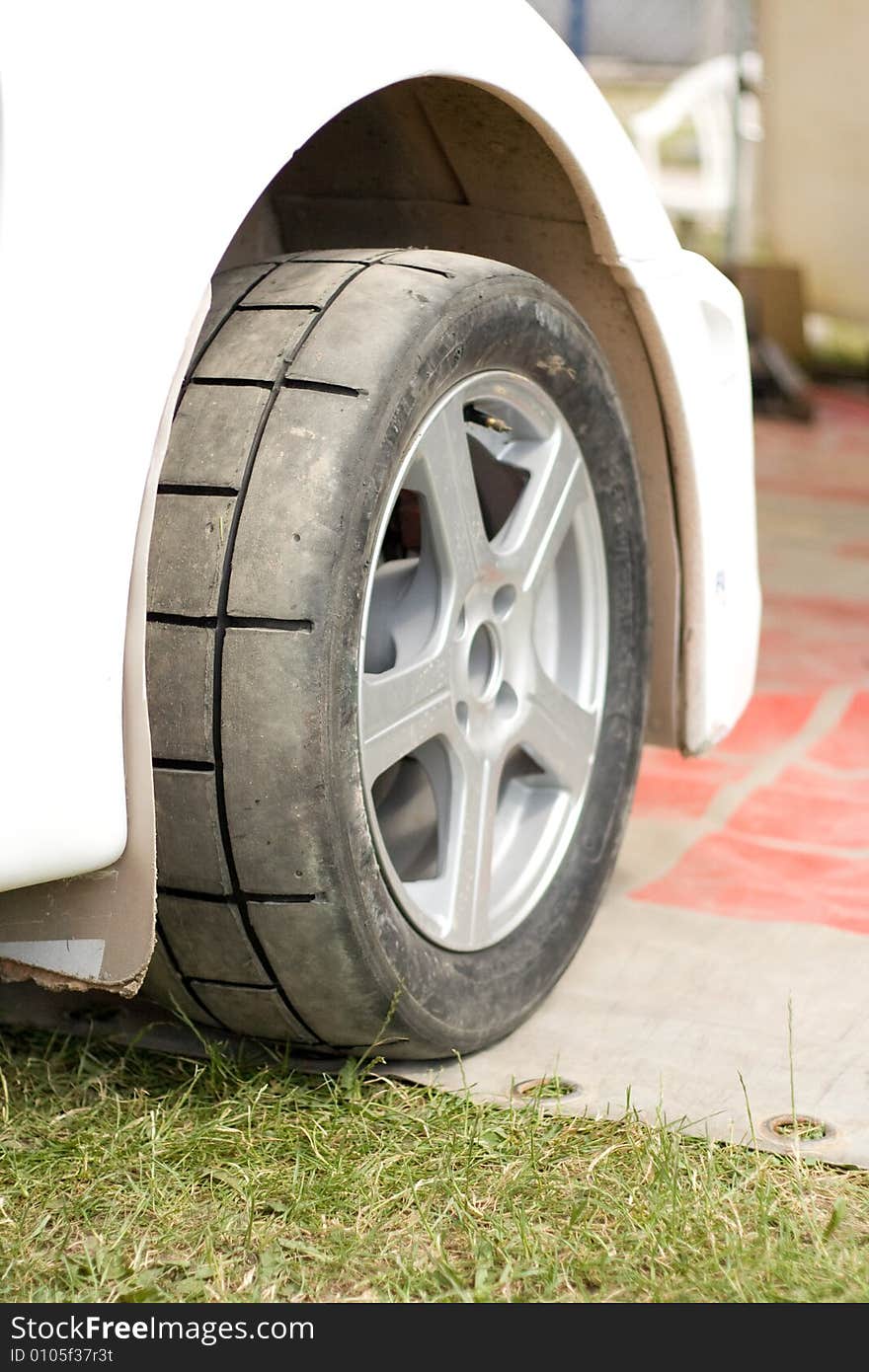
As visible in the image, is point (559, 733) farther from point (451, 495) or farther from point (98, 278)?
point (98, 278)

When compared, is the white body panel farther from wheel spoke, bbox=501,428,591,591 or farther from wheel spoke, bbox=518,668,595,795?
wheel spoke, bbox=518,668,595,795

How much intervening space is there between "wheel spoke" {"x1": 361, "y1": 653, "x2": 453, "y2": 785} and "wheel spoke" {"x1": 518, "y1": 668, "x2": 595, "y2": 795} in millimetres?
198

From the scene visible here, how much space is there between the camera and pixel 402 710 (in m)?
1.58

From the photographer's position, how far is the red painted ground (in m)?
2.19

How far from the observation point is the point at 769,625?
3402 millimetres

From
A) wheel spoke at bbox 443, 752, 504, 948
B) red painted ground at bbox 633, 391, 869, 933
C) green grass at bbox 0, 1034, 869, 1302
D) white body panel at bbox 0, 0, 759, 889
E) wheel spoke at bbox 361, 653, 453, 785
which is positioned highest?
white body panel at bbox 0, 0, 759, 889

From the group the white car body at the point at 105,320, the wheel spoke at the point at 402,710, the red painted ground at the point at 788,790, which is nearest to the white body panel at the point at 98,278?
the white car body at the point at 105,320

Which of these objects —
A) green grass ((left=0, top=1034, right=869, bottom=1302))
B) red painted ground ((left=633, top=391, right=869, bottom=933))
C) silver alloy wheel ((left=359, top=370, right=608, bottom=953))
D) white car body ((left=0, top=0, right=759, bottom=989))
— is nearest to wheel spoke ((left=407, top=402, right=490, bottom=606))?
silver alloy wheel ((left=359, top=370, right=608, bottom=953))

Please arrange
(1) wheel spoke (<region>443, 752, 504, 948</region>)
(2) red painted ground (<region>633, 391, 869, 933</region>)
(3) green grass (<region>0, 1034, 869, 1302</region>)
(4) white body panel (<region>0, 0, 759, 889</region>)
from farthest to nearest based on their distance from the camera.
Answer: (2) red painted ground (<region>633, 391, 869, 933</region>), (1) wheel spoke (<region>443, 752, 504, 948</region>), (3) green grass (<region>0, 1034, 869, 1302</region>), (4) white body panel (<region>0, 0, 759, 889</region>)

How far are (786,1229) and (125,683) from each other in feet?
2.45

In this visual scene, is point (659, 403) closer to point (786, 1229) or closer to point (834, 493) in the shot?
point (786, 1229)

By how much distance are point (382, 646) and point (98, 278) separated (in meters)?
0.65

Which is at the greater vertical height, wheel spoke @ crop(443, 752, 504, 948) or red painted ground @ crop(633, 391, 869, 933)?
wheel spoke @ crop(443, 752, 504, 948)

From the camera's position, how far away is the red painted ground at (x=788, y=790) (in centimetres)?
219
